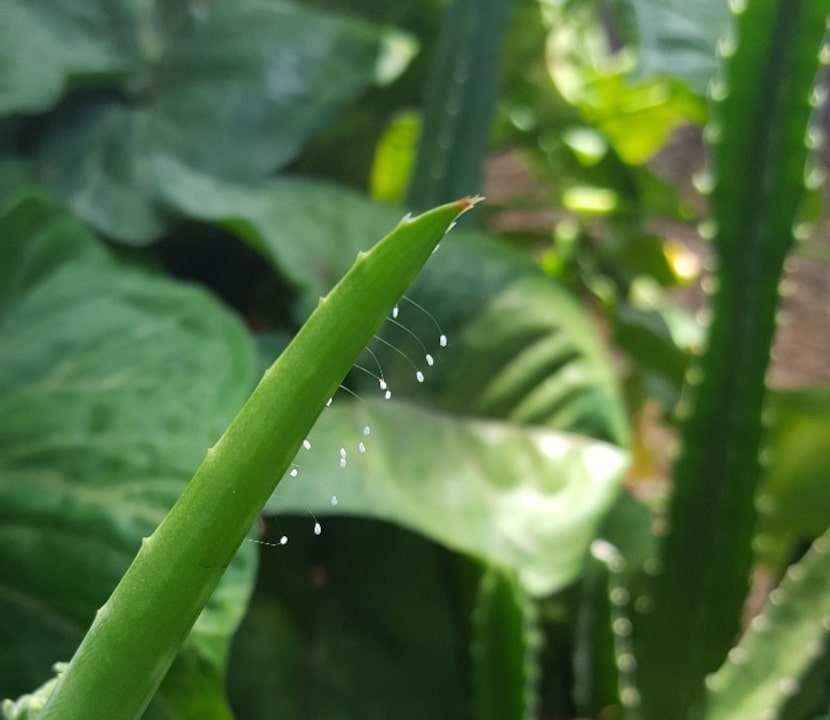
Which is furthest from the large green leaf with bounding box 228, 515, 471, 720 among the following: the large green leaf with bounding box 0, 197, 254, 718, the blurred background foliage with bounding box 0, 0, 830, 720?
the large green leaf with bounding box 0, 197, 254, 718

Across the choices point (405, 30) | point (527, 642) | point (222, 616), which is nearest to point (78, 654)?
point (222, 616)

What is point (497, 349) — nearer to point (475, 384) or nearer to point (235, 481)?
point (475, 384)

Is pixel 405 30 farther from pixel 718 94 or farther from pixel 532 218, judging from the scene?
pixel 532 218

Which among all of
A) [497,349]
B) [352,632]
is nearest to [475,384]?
[497,349]

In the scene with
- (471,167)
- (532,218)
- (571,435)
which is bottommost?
(532,218)

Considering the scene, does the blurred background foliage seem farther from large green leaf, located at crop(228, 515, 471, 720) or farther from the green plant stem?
the green plant stem

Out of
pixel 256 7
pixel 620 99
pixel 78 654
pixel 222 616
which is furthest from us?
pixel 620 99

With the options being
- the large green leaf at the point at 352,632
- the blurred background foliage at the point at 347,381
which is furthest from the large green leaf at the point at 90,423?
the large green leaf at the point at 352,632
